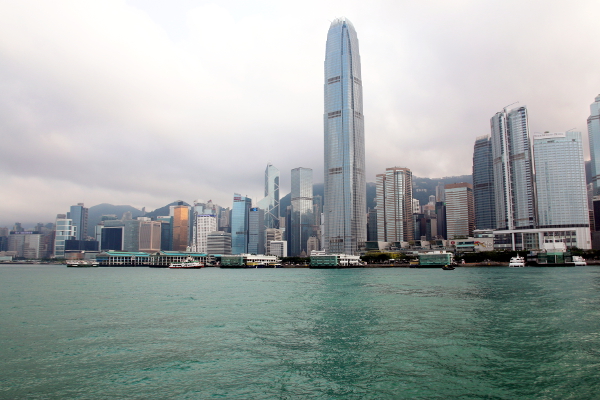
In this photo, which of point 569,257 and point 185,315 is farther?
point 569,257

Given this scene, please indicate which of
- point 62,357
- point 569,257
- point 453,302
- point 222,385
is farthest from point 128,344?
point 569,257

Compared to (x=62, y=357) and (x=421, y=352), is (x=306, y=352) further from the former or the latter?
(x=62, y=357)

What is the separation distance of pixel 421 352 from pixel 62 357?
27.4 metres

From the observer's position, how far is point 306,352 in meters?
32.8

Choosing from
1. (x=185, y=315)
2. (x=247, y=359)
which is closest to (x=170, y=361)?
(x=247, y=359)

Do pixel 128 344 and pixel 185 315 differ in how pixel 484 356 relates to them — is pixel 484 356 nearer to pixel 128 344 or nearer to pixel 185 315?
pixel 128 344

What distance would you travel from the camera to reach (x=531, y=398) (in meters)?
23.1

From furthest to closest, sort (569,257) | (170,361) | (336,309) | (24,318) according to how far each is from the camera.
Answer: (569,257), (336,309), (24,318), (170,361)

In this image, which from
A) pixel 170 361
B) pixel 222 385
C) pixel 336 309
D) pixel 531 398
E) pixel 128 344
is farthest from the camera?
pixel 336 309

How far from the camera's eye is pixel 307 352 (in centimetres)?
3275

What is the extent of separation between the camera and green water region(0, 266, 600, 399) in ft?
81.9

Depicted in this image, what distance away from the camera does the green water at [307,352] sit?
25.0 m

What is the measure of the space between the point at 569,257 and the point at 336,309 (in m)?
181

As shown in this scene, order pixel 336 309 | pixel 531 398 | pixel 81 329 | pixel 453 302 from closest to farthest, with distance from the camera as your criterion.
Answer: pixel 531 398 < pixel 81 329 < pixel 336 309 < pixel 453 302
